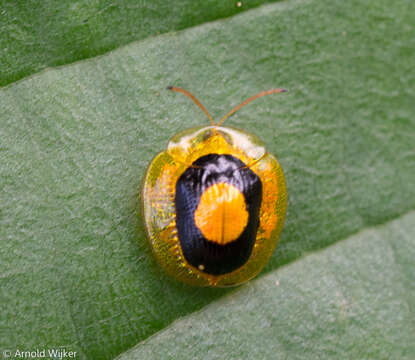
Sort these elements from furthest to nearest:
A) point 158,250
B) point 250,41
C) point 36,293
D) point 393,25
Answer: point 393,25 → point 250,41 → point 158,250 → point 36,293

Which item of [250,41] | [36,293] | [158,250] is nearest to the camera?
[36,293]

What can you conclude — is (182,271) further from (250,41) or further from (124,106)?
(250,41)

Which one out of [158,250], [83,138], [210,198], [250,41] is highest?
[250,41]

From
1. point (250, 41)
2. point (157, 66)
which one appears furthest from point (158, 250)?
point (250, 41)

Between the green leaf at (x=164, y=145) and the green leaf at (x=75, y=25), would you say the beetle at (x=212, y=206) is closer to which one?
the green leaf at (x=164, y=145)

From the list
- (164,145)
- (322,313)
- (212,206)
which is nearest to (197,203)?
(212,206)

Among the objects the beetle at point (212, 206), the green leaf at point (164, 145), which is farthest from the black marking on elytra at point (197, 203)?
the green leaf at point (164, 145)

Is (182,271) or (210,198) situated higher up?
(210,198)

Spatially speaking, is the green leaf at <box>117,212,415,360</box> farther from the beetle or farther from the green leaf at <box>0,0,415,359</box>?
the beetle
